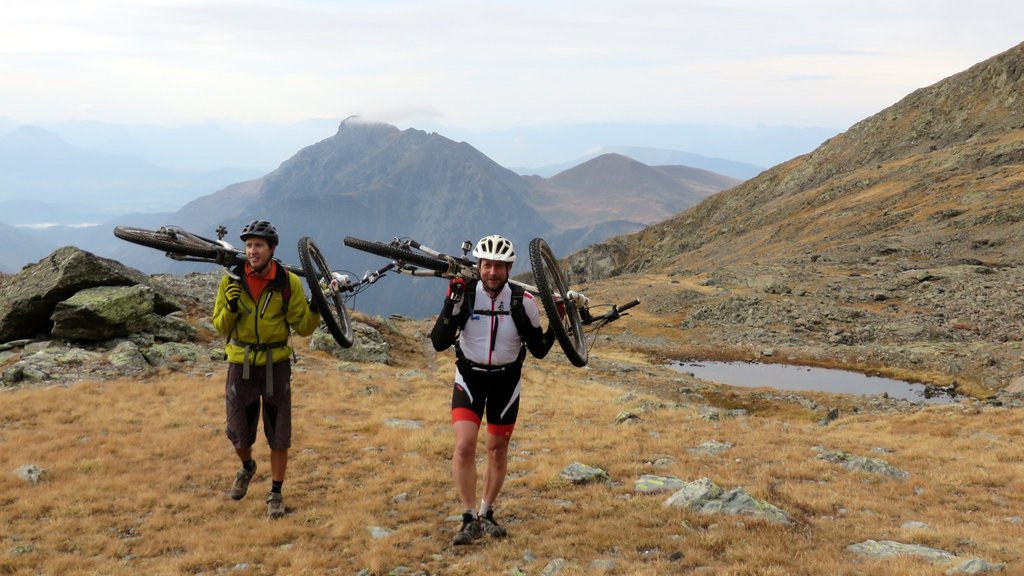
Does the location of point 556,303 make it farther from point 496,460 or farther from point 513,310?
point 496,460

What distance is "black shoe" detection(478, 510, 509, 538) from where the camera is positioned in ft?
29.5

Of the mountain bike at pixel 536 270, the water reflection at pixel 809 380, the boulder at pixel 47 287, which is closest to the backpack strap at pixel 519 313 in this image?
the mountain bike at pixel 536 270

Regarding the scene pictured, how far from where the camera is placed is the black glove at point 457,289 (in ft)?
26.9

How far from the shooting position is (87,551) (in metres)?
9.09

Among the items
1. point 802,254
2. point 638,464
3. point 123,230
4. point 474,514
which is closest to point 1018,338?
point 802,254

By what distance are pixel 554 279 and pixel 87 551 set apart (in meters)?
8.60

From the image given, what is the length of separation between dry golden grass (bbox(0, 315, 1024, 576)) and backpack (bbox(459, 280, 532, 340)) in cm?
317

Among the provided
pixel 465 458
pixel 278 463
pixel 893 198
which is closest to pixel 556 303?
pixel 465 458

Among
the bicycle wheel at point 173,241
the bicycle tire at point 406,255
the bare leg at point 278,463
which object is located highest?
the bicycle wheel at point 173,241

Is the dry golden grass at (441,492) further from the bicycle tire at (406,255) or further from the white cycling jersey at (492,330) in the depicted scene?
the bicycle tire at (406,255)

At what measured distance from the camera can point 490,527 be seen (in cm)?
900

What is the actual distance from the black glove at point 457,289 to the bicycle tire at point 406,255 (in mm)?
1892

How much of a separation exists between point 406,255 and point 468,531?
474 cm

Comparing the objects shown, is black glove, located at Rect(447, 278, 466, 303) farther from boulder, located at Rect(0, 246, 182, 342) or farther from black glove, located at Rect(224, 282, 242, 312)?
boulder, located at Rect(0, 246, 182, 342)
